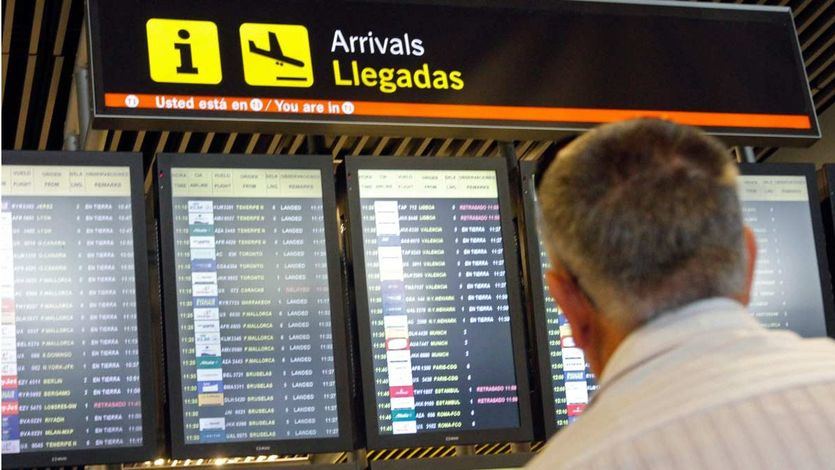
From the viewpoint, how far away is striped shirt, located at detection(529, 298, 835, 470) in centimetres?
122

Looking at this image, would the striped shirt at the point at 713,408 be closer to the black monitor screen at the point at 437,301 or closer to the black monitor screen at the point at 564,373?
the black monitor screen at the point at 437,301

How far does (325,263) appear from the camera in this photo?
3607mm

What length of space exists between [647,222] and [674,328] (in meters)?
0.12

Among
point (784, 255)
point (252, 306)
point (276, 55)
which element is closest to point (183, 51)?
point (276, 55)

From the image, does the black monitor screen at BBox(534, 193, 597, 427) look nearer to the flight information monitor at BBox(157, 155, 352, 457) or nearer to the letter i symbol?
the flight information monitor at BBox(157, 155, 352, 457)

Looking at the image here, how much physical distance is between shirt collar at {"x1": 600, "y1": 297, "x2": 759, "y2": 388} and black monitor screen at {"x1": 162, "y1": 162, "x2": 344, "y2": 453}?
2.13 m

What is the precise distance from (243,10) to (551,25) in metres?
0.98

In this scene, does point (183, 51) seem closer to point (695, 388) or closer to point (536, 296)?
point (536, 296)

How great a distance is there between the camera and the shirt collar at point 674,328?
52.5 inches

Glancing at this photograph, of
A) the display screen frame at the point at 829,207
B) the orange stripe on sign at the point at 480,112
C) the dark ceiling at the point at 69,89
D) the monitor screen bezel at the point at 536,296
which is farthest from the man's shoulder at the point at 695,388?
the dark ceiling at the point at 69,89

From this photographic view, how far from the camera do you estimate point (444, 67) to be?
3816 mm

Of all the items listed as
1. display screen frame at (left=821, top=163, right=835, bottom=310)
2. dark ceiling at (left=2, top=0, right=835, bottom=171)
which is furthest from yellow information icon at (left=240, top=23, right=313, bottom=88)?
dark ceiling at (left=2, top=0, right=835, bottom=171)

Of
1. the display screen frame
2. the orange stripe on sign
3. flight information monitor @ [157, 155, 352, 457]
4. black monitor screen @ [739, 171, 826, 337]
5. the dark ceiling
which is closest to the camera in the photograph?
flight information monitor @ [157, 155, 352, 457]

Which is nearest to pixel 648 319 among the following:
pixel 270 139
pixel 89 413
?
pixel 89 413
